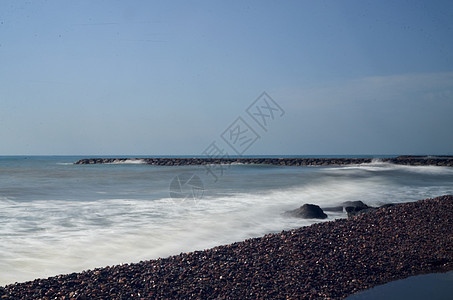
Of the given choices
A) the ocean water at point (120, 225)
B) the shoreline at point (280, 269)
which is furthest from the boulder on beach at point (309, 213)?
the shoreline at point (280, 269)

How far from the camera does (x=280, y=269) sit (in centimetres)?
395

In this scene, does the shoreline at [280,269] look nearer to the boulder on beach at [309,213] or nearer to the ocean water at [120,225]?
the ocean water at [120,225]

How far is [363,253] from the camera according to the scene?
174 inches

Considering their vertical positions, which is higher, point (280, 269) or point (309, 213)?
point (309, 213)

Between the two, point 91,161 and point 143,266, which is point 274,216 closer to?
point 143,266

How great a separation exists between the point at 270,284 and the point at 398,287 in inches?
46.6

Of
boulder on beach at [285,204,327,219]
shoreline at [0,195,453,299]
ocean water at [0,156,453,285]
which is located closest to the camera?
shoreline at [0,195,453,299]

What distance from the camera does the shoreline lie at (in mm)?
3467

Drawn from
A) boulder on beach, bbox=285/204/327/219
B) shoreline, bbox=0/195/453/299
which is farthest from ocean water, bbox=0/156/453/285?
shoreline, bbox=0/195/453/299

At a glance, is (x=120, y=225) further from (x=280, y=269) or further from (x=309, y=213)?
(x=280, y=269)

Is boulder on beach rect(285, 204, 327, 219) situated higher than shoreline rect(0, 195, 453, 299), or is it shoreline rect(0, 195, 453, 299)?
boulder on beach rect(285, 204, 327, 219)

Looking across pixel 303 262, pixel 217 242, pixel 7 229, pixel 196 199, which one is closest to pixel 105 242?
pixel 217 242

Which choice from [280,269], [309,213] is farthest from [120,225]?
[280,269]

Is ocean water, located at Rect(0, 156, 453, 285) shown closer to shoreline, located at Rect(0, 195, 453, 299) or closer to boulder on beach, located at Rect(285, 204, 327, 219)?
boulder on beach, located at Rect(285, 204, 327, 219)
